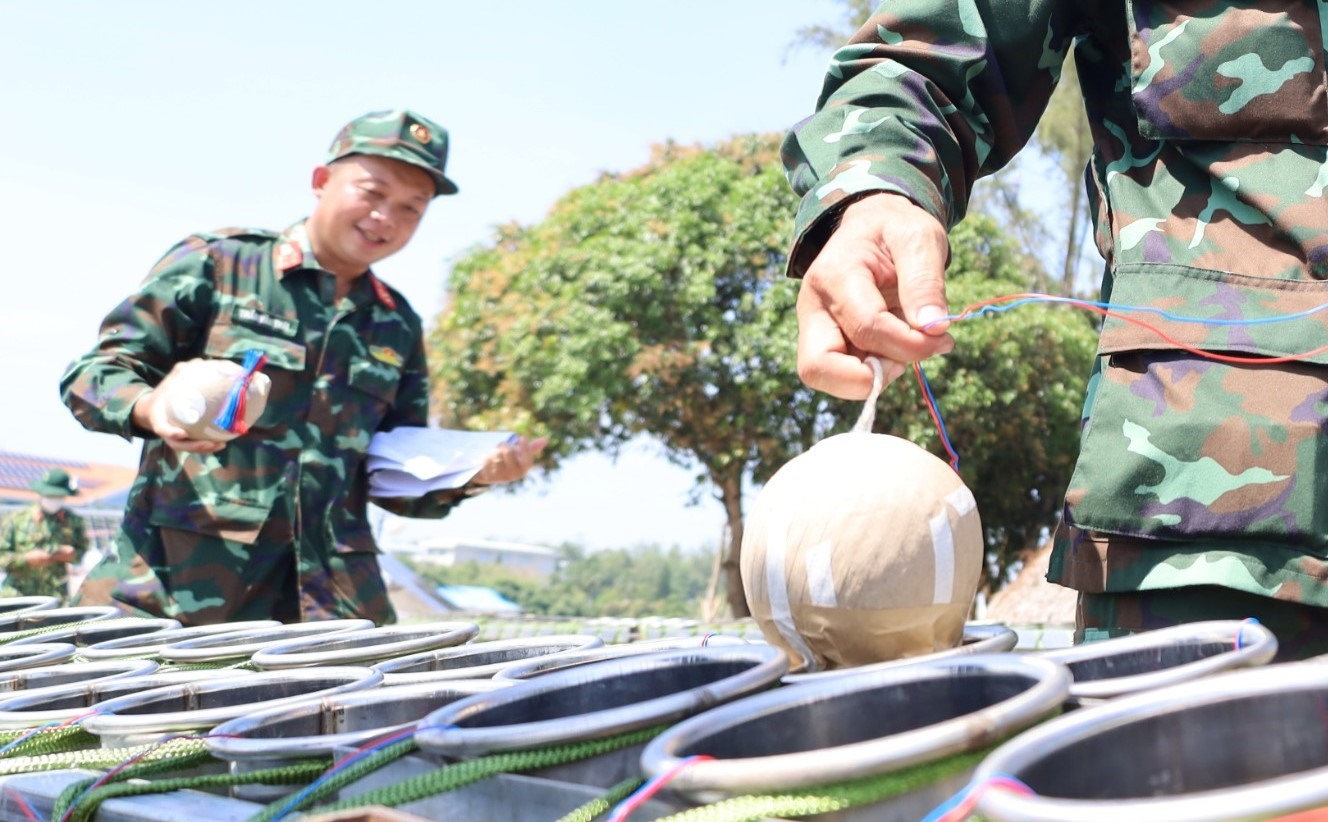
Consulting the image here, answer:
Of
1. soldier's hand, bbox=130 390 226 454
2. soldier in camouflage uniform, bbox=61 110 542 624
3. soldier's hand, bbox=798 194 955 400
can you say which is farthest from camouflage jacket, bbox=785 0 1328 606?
soldier in camouflage uniform, bbox=61 110 542 624

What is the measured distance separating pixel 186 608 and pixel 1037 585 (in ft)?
27.6

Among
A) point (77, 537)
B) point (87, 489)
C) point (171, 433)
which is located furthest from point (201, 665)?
point (87, 489)

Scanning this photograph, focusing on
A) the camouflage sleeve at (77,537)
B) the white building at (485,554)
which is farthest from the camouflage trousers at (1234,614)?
the white building at (485,554)

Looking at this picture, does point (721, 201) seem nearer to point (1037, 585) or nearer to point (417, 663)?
point (1037, 585)

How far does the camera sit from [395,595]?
15.2m

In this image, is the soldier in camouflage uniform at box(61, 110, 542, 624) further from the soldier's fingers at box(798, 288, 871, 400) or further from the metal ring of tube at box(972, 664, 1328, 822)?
the metal ring of tube at box(972, 664, 1328, 822)

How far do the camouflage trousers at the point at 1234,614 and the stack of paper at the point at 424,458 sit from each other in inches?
90.3

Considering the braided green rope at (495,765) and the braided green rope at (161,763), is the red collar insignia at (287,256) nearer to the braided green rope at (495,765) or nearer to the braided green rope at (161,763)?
the braided green rope at (161,763)

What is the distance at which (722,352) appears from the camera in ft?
43.7

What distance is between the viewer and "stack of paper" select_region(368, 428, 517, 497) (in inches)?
139

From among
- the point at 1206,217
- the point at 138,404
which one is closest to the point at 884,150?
the point at 1206,217

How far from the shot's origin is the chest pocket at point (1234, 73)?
4.91ft

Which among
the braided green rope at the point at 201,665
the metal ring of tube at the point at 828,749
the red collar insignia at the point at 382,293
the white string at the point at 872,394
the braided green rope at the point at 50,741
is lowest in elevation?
the braided green rope at the point at 50,741

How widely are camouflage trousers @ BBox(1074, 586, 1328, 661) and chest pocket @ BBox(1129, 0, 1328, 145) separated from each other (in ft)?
1.80
